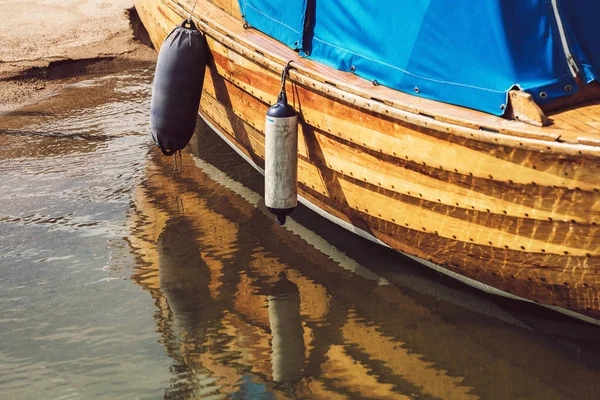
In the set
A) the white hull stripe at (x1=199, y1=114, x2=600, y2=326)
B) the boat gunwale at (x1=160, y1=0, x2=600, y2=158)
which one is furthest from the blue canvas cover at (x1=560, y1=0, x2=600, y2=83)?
the white hull stripe at (x1=199, y1=114, x2=600, y2=326)

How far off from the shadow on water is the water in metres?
0.01

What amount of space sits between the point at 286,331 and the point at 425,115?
1.45 m

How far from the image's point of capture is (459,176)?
4.57m

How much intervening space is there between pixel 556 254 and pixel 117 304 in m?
2.54

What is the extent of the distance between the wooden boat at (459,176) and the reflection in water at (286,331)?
677 mm

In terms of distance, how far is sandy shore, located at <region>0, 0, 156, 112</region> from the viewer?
29.1 feet

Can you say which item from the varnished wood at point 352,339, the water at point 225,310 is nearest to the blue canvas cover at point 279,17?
the water at point 225,310

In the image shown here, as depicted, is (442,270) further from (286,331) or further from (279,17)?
(279,17)

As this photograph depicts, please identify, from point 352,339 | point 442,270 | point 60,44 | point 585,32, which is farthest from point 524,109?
point 60,44

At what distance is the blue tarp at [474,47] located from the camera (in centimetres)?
459

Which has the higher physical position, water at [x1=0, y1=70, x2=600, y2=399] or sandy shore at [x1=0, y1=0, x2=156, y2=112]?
sandy shore at [x1=0, y1=0, x2=156, y2=112]

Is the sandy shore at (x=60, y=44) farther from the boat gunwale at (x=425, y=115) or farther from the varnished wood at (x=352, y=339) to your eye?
the varnished wood at (x=352, y=339)

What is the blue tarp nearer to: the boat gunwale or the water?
the boat gunwale

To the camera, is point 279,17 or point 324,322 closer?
point 324,322
